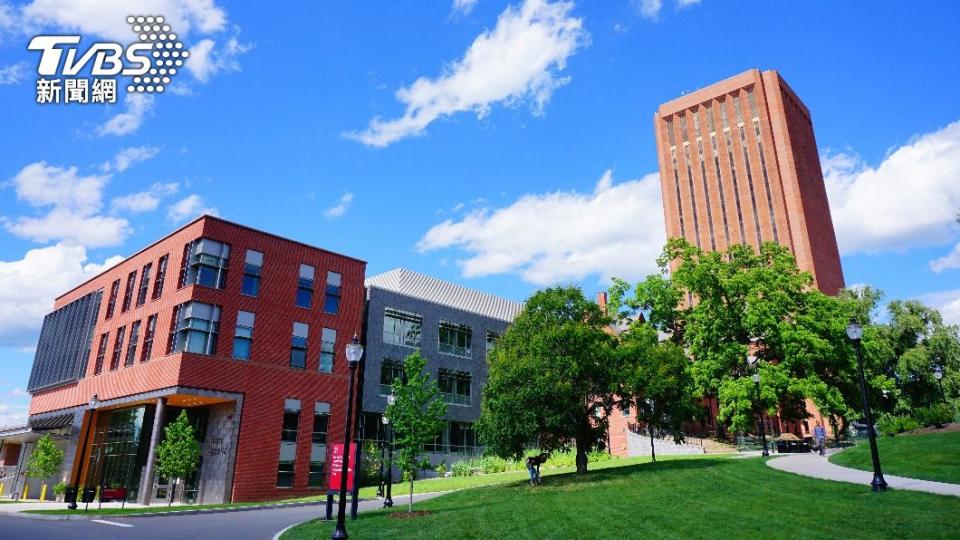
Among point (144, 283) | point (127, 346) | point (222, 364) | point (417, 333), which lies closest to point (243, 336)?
point (222, 364)

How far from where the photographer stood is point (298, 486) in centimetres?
3816

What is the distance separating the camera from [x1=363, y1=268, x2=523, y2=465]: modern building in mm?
45281

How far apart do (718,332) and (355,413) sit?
1005 inches

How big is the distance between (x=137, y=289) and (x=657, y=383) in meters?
36.1

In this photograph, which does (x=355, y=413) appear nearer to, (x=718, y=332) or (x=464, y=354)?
(x=464, y=354)

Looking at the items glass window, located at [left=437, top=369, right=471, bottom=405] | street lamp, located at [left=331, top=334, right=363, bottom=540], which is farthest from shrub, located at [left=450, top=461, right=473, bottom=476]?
street lamp, located at [left=331, top=334, right=363, bottom=540]

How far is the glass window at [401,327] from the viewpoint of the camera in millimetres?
46781

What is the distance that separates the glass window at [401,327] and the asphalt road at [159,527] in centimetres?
2125

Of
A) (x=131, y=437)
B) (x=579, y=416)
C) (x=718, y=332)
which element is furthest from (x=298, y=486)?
(x=718, y=332)

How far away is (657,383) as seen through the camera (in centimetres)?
2625

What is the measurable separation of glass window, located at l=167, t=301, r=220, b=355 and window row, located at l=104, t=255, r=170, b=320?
14.0ft

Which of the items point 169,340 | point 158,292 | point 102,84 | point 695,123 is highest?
point 695,123

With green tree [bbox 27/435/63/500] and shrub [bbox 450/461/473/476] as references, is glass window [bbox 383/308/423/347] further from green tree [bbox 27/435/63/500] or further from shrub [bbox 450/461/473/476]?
green tree [bbox 27/435/63/500]

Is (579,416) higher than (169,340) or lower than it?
lower
